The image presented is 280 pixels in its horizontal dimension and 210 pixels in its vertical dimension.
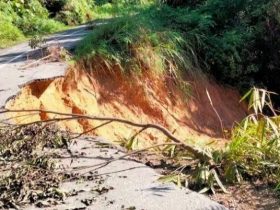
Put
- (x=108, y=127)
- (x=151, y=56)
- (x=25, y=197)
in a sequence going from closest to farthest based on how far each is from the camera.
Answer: (x=25, y=197) → (x=108, y=127) → (x=151, y=56)

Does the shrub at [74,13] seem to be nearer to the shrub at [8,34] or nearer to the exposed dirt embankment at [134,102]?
the shrub at [8,34]

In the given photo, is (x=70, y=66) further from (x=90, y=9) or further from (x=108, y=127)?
(x=90, y=9)

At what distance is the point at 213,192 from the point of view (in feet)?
19.2

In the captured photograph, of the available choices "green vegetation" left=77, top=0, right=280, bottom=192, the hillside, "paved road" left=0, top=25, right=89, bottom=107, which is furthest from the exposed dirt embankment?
"green vegetation" left=77, top=0, right=280, bottom=192

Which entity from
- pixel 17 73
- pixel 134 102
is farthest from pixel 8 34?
pixel 134 102

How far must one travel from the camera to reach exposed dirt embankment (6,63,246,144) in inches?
359

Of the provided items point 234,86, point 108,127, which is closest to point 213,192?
point 108,127

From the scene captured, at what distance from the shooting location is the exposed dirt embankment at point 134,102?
9.12 metres

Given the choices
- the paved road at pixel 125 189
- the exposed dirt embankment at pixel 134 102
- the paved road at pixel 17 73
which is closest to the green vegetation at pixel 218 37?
the exposed dirt embankment at pixel 134 102

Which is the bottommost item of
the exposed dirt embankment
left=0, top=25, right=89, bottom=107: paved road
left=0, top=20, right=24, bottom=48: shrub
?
the exposed dirt embankment

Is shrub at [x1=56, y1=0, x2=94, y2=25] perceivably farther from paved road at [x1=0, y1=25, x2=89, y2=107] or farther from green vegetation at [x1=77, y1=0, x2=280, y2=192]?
paved road at [x1=0, y1=25, x2=89, y2=107]

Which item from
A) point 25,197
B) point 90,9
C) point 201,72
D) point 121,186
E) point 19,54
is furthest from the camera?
point 90,9

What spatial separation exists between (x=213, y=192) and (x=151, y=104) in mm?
5095

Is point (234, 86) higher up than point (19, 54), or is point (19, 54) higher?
point (19, 54)
